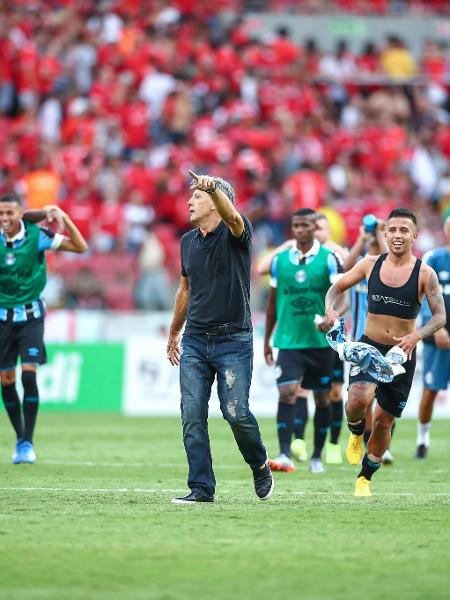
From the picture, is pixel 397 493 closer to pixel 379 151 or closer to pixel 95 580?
pixel 95 580

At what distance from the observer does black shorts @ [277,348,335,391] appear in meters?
14.0

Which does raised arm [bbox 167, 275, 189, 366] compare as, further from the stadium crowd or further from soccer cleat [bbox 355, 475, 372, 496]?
the stadium crowd

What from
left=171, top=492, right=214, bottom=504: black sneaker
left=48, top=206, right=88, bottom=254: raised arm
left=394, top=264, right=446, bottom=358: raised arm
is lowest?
left=171, top=492, right=214, bottom=504: black sneaker

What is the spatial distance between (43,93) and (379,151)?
22.5 feet

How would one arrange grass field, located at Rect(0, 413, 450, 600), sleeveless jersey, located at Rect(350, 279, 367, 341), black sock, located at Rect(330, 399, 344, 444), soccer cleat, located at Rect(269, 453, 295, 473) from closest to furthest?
grass field, located at Rect(0, 413, 450, 600) < soccer cleat, located at Rect(269, 453, 295, 473) < sleeveless jersey, located at Rect(350, 279, 367, 341) < black sock, located at Rect(330, 399, 344, 444)

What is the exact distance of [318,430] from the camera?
1416 cm

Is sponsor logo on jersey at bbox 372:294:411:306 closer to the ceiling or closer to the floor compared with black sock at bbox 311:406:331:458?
closer to the ceiling

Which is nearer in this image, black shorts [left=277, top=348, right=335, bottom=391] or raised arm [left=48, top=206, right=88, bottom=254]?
raised arm [left=48, top=206, right=88, bottom=254]

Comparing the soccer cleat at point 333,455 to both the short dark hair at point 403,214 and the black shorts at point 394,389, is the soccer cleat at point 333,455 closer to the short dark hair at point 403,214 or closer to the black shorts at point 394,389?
the black shorts at point 394,389

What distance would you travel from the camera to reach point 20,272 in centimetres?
1412

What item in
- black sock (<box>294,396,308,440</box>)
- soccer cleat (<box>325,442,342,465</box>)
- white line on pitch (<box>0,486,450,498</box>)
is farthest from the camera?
black sock (<box>294,396,308,440</box>)

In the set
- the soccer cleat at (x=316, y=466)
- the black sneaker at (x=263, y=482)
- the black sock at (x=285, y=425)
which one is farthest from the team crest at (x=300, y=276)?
the black sneaker at (x=263, y=482)

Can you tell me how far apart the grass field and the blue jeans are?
345 millimetres

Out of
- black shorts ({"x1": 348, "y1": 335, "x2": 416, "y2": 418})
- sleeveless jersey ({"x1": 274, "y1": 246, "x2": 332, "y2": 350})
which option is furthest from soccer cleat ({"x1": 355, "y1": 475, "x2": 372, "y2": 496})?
sleeveless jersey ({"x1": 274, "y1": 246, "x2": 332, "y2": 350})
